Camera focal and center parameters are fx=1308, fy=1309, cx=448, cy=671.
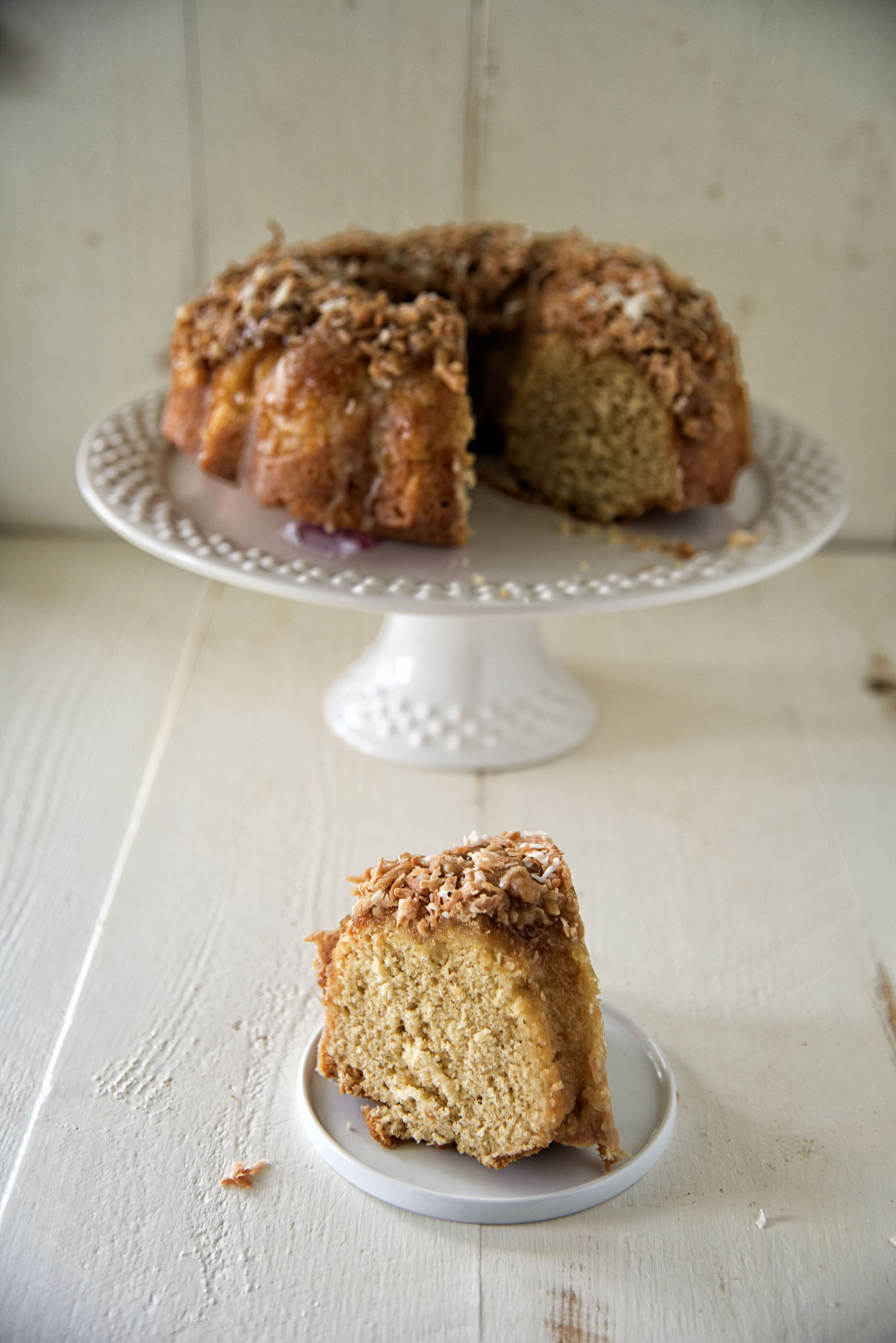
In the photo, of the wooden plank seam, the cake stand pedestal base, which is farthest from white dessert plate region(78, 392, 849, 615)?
the wooden plank seam

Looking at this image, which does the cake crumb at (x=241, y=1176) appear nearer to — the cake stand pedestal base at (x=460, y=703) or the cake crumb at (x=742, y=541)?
the cake stand pedestal base at (x=460, y=703)

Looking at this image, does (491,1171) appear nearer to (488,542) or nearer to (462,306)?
(488,542)

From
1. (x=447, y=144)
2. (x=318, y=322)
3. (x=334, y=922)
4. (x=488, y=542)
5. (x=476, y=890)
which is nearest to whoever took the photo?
(x=476, y=890)

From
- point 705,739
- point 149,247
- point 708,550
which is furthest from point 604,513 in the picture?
point 149,247

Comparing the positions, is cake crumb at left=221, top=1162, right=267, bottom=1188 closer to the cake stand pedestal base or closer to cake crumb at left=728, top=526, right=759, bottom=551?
the cake stand pedestal base

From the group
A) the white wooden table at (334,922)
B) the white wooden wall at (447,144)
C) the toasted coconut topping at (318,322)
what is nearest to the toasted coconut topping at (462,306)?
the toasted coconut topping at (318,322)

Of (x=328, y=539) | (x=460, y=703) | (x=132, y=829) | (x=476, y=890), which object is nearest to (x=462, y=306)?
(x=328, y=539)
